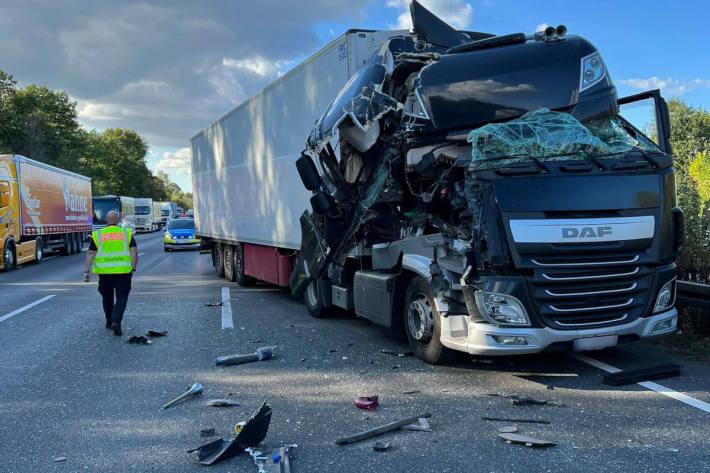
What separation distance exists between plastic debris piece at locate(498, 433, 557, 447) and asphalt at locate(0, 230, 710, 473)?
0.06 metres

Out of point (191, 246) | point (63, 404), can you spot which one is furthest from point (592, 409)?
point (191, 246)

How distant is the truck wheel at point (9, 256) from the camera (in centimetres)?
1945

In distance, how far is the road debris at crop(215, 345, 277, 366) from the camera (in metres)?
6.55

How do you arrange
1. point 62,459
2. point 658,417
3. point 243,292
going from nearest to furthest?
point 62,459
point 658,417
point 243,292

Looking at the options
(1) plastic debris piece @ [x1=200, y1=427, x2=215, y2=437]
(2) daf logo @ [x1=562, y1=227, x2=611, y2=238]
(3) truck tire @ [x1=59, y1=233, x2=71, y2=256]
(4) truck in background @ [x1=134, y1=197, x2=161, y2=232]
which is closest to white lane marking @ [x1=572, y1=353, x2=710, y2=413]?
(2) daf logo @ [x1=562, y1=227, x2=611, y2=238]

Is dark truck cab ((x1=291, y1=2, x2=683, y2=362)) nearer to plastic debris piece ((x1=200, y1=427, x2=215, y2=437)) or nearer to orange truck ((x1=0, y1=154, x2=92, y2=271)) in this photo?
plastic debris piece ((x1=200, y1=427, x2=215, y2=437))

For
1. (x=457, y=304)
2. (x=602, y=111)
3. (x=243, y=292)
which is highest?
(x=602, y=111)

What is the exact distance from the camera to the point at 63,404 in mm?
5254

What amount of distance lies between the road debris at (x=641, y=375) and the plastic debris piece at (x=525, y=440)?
1.57m

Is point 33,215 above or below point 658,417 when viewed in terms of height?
above

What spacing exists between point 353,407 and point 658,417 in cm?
226

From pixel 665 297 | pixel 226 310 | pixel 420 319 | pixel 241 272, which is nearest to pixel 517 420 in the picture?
pixel 420 319

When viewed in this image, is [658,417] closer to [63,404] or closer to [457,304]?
[457,304]

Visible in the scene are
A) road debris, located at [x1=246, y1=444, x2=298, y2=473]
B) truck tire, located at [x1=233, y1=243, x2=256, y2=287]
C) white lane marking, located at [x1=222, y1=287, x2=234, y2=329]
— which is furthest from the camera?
truck tire, located at [x1=233, y1=243, x2=256, y2=287]
